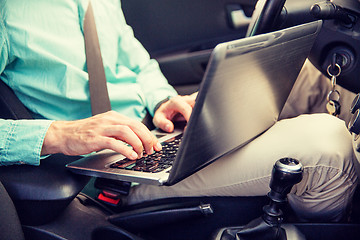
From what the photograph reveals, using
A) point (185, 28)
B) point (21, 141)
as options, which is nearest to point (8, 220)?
point (21, 141)

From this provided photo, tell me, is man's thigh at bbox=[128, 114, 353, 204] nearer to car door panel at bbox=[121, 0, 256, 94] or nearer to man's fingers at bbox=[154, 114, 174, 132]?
man's fingers at bbox=[154, 114, 174, 132]

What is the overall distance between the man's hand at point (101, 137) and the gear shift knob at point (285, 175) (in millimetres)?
243

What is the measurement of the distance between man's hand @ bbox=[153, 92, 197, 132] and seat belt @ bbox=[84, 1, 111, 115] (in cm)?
14

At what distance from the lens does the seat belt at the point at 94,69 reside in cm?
87

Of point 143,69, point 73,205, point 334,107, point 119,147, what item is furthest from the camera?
point 143,69

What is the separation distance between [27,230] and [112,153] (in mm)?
216

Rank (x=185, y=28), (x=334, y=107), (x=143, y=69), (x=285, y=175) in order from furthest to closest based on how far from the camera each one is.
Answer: (x=185, y=28), (x=143, y=69), (x=334, y=107), (x=285, y=175)

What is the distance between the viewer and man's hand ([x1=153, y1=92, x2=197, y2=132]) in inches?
34.0

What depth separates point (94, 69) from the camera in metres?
0.89

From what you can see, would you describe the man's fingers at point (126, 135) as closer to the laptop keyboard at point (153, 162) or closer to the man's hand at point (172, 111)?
the laptop keyboard at point (153, 162)

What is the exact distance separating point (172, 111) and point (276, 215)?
0.43 meters

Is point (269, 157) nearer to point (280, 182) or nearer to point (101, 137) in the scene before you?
point (280, 182)

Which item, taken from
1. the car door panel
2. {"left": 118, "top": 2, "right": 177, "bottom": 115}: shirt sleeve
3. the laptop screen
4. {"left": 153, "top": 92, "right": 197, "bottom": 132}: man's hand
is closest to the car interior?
the laptop screen

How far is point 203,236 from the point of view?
2.43 feet
